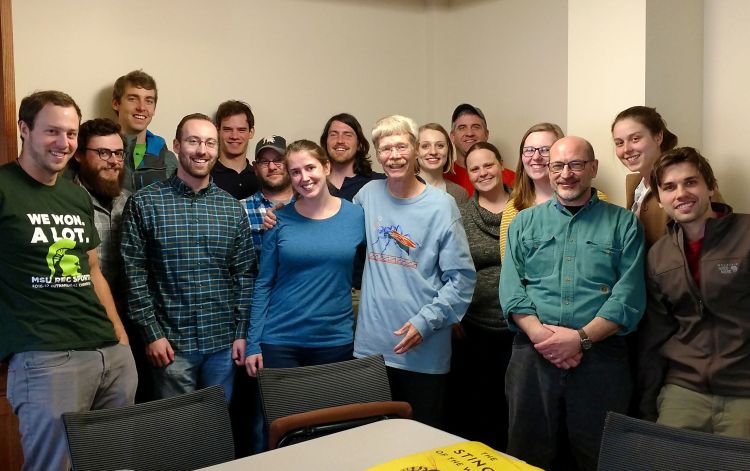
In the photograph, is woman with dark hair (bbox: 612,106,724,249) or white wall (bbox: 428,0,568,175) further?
white wall (bbox: 428,0,568,175)

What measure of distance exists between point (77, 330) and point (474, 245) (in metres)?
1.71

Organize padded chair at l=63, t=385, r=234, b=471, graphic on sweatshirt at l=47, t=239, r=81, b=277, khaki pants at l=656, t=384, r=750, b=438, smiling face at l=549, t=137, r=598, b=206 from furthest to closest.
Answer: smiling face at l=549, t=137, r=598, b=206
graphic on sweatshirt at l=47, t=239, r=81, b=277
khaki pants at l=656, t=384, r=750, b=438
padded chair at l=63, t=385, r=234, b=471

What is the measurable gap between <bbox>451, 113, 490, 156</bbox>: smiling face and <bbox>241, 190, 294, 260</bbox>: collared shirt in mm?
1384

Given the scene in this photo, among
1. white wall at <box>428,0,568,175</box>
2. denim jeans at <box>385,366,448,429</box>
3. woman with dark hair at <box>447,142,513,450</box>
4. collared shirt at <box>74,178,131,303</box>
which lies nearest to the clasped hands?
denim jeans at <box>385,366,448,429</box>

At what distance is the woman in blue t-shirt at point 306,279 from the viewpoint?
9.62 feet

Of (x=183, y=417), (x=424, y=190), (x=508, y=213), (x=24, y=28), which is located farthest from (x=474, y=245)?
(x=24, y=28)

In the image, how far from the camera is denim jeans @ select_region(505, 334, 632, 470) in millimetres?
2605

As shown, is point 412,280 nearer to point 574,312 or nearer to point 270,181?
point 574,312

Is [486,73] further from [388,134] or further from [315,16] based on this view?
[388,134]

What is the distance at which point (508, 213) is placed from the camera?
317 centimetres

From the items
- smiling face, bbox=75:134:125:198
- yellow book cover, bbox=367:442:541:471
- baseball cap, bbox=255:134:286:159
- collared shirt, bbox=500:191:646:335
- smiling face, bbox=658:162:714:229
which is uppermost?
baseball cap, bbox=255:134:286:159

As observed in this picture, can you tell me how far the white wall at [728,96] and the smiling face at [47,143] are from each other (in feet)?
9.28

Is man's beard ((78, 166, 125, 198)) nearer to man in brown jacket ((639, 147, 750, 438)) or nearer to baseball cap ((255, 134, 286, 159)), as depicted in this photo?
baseball cap ((255, 134, 286, 159))

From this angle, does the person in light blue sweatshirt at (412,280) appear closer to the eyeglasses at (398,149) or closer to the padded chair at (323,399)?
the eyeglasses at (398,149)
